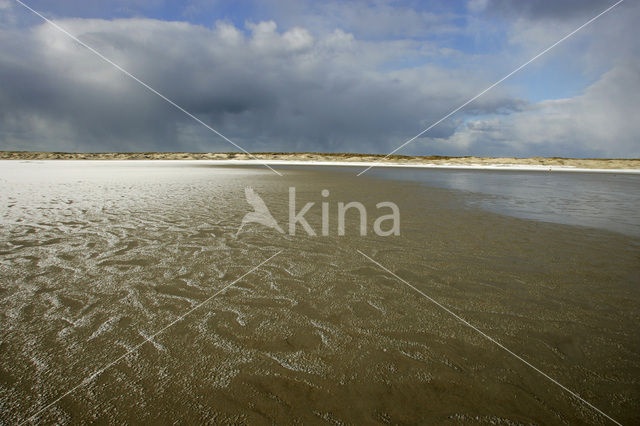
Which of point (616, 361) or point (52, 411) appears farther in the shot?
point (616, 361)

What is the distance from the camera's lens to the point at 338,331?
3.70 m

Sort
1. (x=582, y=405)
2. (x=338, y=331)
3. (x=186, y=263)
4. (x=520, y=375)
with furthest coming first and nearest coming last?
(x=186, y=263) < (x=338, y=331) < (x=520, y=375) < (x=582, y=405)

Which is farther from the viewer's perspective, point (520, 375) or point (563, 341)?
point (563, 341)

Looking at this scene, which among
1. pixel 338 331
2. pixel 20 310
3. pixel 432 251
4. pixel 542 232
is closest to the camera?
pixel 338 331

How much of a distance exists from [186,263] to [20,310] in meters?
2.34

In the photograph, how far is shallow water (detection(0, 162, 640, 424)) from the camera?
2.58 m

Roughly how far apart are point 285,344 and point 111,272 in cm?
382

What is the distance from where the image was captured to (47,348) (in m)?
3.22

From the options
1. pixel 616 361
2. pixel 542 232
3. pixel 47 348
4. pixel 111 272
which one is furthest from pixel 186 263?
pixel 542 232

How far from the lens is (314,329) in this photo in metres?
3.73

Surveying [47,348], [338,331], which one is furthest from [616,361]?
[47,348]

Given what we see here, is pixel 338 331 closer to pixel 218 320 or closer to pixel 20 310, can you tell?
pixel 218 320

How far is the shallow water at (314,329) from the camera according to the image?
258 cm

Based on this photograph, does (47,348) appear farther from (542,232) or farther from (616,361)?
(542,232)
